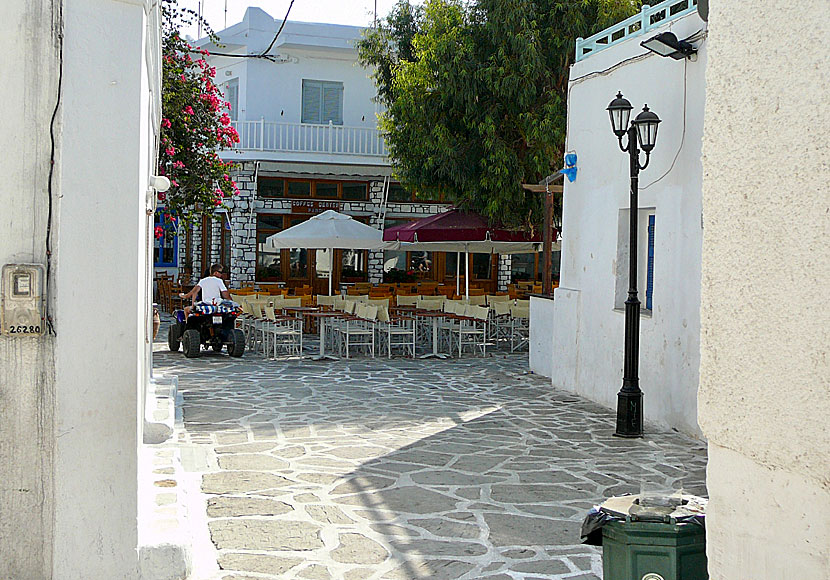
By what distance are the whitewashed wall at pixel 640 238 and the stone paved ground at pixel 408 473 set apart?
0.48 metres

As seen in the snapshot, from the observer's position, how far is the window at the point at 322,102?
25562 mm

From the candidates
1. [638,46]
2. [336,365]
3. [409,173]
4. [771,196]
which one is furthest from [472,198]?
[771,196]

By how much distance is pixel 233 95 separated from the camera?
25.6m

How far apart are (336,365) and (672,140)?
6783 mm

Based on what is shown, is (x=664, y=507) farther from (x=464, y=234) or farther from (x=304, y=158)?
(x=304, y=158)

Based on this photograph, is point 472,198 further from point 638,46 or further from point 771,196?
point 771,196

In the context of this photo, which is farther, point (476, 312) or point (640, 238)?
point (476, 312)

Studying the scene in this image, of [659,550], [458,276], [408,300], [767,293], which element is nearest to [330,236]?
[408,300]

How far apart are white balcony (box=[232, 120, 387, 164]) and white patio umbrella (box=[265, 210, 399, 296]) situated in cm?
538

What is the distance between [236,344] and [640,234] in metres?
7.12

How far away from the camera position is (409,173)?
63.5ft

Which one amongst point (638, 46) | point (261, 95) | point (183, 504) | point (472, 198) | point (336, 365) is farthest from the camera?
point (261, 95)

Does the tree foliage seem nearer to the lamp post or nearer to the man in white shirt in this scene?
the man in white shirt

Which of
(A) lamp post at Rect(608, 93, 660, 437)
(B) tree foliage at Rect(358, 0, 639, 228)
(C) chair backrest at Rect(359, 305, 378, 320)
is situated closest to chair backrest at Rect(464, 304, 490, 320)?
(C) chair backrest at Rect(359, 305, 378, 320)
